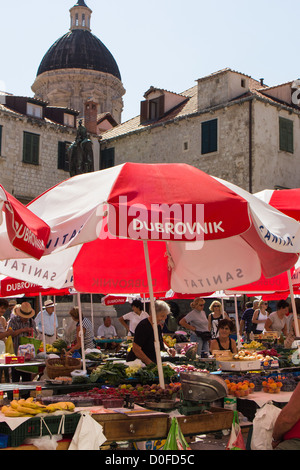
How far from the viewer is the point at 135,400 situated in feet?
16.4

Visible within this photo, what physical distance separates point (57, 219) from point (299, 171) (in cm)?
2691

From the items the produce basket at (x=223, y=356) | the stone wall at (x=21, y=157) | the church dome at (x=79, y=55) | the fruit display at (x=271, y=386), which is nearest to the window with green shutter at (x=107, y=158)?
the stone wall at (x=21, y=157)

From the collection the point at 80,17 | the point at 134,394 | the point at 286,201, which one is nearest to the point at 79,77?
the point at 80,17

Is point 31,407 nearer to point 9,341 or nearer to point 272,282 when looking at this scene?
point 272,282

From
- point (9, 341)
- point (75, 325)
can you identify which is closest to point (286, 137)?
point (75, 325)

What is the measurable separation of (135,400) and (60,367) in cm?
206

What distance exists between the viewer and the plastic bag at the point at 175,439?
164 inches

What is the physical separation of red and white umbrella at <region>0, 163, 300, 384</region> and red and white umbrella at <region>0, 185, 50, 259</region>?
0.15 metres

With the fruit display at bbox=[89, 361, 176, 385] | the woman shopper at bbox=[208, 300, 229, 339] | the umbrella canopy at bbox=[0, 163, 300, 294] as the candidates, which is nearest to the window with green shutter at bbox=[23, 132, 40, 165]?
the woman shopper at bbox=[208, 300, 229, 339]

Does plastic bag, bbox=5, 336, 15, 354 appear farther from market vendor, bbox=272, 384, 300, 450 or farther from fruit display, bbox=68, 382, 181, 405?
market vendor, bbox=272, 384, 300, 450

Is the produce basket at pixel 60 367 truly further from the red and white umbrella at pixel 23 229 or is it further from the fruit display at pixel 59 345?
the fruit display at pixel 59 345

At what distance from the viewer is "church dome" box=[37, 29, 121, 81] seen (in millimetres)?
45312

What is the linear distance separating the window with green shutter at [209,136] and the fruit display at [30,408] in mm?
25799

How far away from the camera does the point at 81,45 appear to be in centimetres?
4688
